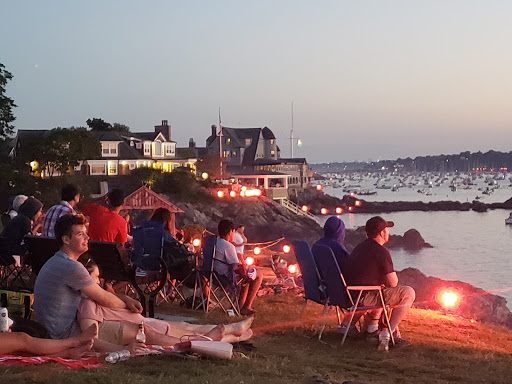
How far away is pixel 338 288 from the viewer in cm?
851

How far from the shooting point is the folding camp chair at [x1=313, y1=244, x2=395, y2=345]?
8250mm

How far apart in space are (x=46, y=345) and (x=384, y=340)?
386 cm

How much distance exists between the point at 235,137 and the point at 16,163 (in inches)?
2309

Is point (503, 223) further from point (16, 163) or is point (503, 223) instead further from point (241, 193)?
point (16, 163)

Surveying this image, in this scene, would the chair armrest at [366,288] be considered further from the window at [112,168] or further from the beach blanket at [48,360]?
the window at [112,168]

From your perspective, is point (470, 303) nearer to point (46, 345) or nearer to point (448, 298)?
point (448, 298)

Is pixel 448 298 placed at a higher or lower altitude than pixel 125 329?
lower

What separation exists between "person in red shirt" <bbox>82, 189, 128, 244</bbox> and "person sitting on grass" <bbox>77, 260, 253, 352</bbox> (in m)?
3.22

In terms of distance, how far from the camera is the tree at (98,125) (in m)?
81.4

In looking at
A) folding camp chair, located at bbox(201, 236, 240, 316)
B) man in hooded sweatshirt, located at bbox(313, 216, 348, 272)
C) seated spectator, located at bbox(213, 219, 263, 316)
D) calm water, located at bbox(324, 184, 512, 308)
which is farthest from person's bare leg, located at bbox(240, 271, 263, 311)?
calm water, located at bbox(324, 184, 512, 308)

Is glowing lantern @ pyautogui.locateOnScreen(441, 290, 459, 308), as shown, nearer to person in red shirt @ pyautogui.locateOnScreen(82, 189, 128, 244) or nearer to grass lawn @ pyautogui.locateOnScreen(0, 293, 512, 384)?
grass lawn @ pyautogui.locateOnScreen(0, 293, 512, 384)

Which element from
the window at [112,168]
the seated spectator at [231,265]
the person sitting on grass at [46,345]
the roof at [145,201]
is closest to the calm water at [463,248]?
the roof at [145,201]

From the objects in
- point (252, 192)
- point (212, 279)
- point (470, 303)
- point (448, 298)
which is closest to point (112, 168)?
point (252, 192)

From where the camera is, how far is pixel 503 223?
97750mm
